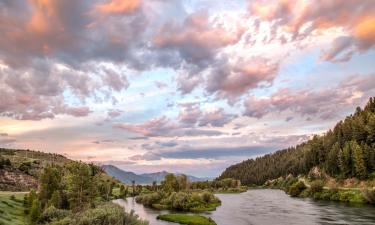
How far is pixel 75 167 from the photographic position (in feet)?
361

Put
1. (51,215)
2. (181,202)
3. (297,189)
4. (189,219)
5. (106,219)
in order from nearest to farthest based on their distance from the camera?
1. (106,219)
2. (51,215)
3. (189,219)
4. (181,202)
5. (297,189)

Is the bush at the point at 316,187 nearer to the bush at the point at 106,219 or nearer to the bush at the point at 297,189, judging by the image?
the bush at the point at 297,189

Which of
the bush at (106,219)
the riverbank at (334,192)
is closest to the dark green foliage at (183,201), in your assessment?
the riverbank at (334,192)

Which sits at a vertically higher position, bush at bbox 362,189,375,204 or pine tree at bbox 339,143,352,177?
pine tree at bbox 339,143,352,177

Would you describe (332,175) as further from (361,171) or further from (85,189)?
(85,189)

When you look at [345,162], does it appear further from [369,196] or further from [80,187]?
[80,187]

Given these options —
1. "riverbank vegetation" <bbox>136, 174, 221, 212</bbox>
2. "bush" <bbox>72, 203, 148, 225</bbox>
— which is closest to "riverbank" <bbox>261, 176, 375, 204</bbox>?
"riverbank vegetation" <bbox>136, 174, 221, 212</bbox>

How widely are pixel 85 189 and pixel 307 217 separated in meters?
60.6

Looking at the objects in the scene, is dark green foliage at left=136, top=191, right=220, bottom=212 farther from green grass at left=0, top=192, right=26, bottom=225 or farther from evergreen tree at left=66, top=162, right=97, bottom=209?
green grass at left=0, top=192, right=26, bottom=225

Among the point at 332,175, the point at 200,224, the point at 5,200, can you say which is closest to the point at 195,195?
the point at 200,224

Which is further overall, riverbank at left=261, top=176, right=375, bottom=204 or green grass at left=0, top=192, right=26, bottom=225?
riverbank at left=261, top=176, right=375, bottom=204

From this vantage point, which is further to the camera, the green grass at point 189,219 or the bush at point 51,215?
the green grass at point 189,219

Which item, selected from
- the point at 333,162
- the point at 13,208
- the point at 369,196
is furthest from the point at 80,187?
the point at 333,162

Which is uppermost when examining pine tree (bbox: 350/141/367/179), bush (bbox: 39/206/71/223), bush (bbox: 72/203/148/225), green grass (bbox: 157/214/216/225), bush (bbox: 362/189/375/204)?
pine tree (bbox: 350/141/367/179)
